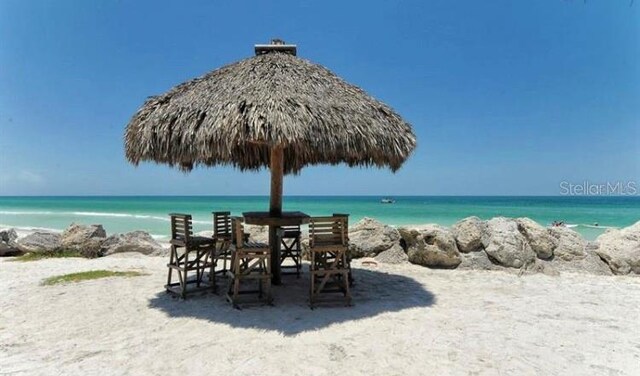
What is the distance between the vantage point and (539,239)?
24.5 ft

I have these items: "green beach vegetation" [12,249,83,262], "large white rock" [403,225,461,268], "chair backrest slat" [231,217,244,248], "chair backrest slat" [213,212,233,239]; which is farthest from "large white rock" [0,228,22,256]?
"large white rock" [403,225,461,268]

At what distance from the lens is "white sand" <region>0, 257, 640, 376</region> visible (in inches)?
124

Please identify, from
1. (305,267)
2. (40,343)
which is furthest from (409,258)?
(40,343)

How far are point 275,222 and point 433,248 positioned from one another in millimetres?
3502

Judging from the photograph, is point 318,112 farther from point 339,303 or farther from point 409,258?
point 409,258

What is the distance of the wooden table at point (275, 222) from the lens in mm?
5078

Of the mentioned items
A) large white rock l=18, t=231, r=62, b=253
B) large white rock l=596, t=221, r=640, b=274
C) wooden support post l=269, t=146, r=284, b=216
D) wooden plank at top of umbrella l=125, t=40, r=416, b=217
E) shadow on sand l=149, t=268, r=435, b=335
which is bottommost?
shadow on sand l=149, t=268, r=435, b=335

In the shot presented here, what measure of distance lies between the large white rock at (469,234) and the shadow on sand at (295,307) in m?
1.93

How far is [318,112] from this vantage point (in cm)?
444

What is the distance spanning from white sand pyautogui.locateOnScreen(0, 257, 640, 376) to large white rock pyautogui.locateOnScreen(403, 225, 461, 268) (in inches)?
49.8

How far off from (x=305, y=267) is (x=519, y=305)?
3.50 metres

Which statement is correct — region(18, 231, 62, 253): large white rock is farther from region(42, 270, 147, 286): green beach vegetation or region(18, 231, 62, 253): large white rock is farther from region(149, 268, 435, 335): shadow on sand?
region(149, 268, 435, 335): shadow on sand

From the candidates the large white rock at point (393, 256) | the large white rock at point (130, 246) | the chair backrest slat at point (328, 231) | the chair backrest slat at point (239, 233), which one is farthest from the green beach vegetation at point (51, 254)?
the chair backrest slat at point (328, 231)

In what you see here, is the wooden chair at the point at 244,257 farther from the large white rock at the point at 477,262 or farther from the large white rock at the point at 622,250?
the large white rock at the point at 622,250
